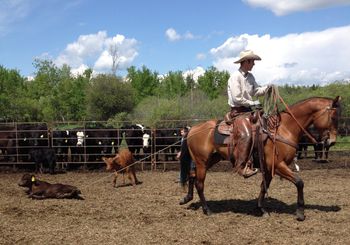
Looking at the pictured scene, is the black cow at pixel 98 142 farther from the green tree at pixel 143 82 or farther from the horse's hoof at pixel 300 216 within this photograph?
the green tree at pixel 143 82

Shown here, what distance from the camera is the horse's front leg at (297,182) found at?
619 centimetres

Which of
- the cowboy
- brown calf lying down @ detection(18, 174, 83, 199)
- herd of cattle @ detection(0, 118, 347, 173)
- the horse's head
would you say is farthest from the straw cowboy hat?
herd of cattle @ detection(0, 118, 347, 173)

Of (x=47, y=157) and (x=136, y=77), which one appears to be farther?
(x=136, y=77)

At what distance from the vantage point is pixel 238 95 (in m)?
6.70

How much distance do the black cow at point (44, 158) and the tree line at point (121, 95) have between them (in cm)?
964

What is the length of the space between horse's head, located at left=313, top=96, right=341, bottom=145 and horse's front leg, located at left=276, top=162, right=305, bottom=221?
0.71m

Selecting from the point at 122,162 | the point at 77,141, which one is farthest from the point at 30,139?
the point at 122,162

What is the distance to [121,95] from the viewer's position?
1426 inches

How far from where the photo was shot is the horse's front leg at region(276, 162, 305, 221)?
20.3 feet

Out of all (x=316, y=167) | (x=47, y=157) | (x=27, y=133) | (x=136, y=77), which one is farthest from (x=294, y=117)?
(x=136, y=77)

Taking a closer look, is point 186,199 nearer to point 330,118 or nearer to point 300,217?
point 300,217

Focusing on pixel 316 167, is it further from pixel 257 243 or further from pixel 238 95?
pixel 257 243

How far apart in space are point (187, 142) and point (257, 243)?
267 cm

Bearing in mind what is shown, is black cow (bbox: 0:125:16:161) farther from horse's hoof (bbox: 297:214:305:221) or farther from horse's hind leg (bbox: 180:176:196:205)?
horse's hoof (bbox: 297:214:305:221)
